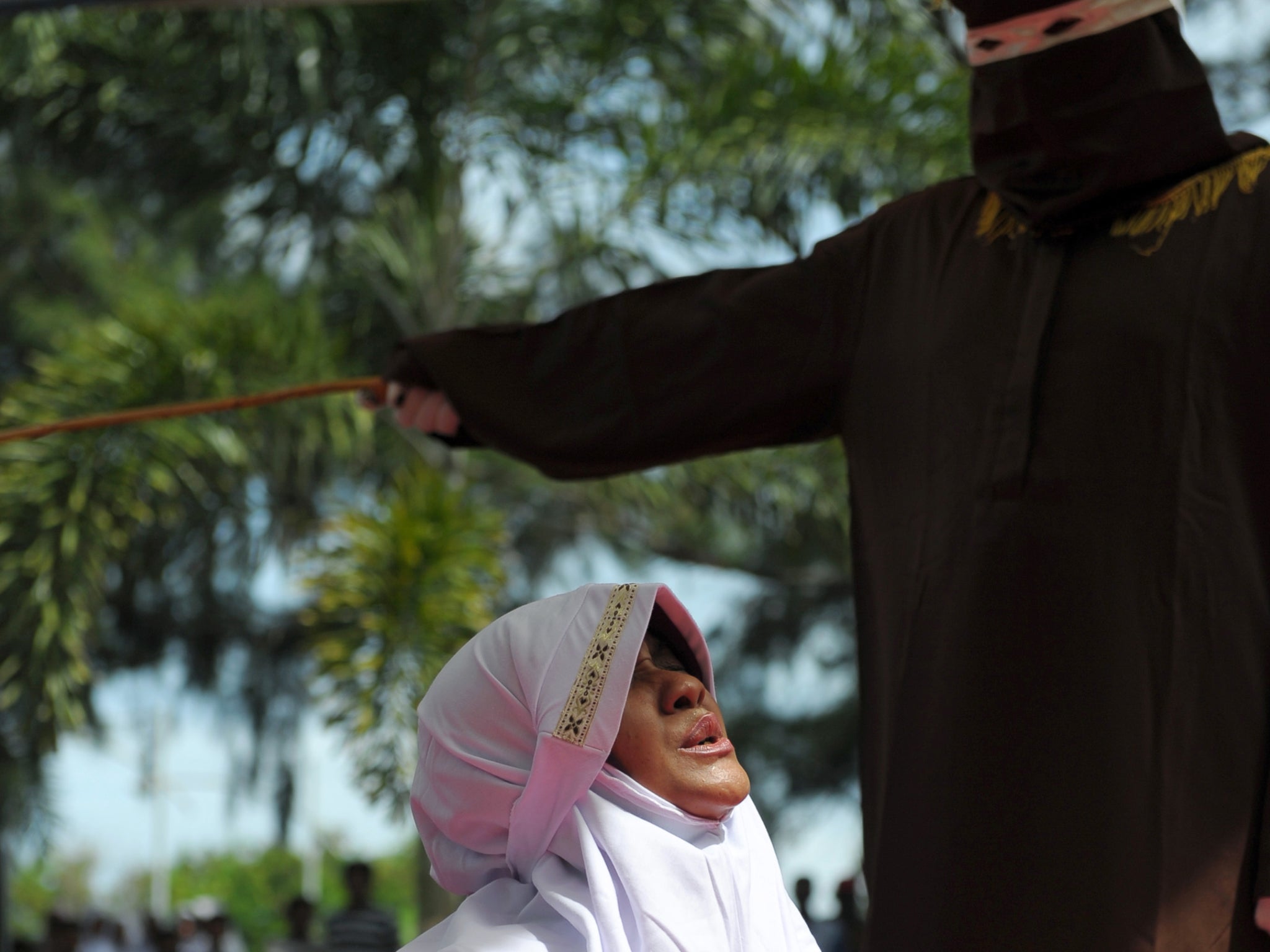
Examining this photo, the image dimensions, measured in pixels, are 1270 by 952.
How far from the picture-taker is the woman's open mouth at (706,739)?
1.70 metres

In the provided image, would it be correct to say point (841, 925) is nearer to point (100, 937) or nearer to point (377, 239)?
point (377, 239)

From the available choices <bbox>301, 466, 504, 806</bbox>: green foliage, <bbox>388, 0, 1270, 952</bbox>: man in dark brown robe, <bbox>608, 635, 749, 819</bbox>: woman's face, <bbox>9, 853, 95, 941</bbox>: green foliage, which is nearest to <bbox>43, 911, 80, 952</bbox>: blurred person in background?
<bbox>301, 466, 504, 806</bbox>: green foliage

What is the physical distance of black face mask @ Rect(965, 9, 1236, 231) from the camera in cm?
188

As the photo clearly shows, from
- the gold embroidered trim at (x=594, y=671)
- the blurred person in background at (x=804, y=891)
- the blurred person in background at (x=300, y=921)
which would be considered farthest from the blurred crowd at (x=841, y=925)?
the gold embroidered trim at (x=594, y=671)

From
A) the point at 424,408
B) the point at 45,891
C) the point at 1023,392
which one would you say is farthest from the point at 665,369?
the point at 45,891

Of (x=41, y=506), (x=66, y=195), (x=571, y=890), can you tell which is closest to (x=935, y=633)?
(x=571, y=890)

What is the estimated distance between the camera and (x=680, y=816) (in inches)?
65.9

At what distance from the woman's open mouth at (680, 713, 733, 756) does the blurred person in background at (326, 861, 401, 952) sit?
4089 millimetres

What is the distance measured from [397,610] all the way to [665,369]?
3.27 meters

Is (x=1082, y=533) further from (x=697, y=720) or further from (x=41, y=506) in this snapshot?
(x=41, y=506)

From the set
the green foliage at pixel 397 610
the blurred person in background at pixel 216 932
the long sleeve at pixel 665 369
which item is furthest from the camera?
the blurred person in background at pixel 216 932

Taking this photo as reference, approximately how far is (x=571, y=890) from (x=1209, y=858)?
710 millimetres

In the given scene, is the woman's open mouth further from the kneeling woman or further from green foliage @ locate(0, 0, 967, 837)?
green foliage @ locate(0, 0, 967, 837)

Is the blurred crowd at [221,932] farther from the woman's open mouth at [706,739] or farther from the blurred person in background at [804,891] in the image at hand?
the woman's open mouth at [706,739]
